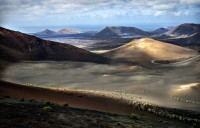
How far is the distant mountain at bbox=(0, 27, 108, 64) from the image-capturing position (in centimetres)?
9869

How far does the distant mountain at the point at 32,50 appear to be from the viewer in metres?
98.7

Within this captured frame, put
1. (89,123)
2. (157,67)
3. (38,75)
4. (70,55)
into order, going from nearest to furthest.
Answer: (89,123) < (38,75) < (157,67) < (70,55)

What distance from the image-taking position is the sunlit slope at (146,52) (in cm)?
13062

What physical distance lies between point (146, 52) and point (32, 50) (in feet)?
161

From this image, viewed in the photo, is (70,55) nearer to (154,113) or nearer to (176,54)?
(176,54)

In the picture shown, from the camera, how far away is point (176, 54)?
142m

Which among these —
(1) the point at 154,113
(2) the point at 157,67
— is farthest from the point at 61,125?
(2) the point at 157,67

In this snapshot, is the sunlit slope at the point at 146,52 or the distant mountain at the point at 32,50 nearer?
the distant mountain at the point at 32,50

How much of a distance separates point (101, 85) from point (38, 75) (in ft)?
60.3

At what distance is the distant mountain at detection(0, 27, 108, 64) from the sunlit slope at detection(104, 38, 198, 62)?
14.0m

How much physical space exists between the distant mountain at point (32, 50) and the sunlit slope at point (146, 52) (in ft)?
46.0

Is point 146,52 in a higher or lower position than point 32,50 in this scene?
lower

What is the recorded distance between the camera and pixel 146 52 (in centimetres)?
13662

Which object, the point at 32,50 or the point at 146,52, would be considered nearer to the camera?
the point at 32,50
